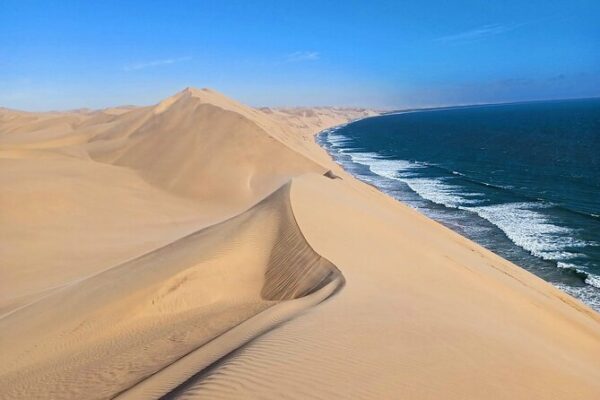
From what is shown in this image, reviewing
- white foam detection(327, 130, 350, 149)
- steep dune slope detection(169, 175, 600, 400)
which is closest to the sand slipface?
steep dune slope detection(169, 175, 600, 400)

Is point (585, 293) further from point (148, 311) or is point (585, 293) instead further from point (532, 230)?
point (148, 311)

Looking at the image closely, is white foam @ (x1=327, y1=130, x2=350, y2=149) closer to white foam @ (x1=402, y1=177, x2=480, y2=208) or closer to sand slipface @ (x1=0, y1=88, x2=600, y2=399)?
white foam @ (x1=402, y1=177, x2=480, y2=208)

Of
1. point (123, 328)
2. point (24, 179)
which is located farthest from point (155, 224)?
point (123, 328)

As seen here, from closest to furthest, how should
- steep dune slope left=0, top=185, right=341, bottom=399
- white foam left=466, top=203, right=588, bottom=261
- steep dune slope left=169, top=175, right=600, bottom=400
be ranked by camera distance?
steep dune slope left=169, top=175, right=600, bottom=400 → steep dune slope left=0, top=185, right=341, bottom=399 → white foam left=466, top=203, right=588, bottom=261

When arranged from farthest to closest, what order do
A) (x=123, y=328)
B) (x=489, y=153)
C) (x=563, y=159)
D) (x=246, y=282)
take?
(x=489, y=153)
(x=563, y=159)
(x=246, y=282)
(x=123, y=328)

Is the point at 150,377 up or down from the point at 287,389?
down

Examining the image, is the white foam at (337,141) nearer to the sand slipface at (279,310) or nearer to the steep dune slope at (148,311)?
the sand slipface at (279,310)

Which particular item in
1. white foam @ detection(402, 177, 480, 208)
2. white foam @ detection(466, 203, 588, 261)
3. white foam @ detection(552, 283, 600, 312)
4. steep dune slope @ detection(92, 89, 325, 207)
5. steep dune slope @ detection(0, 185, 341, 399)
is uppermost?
steep dune slope @ detection(92, 89, 325, 207)

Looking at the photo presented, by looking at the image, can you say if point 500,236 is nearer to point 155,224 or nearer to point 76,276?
point 155,224
